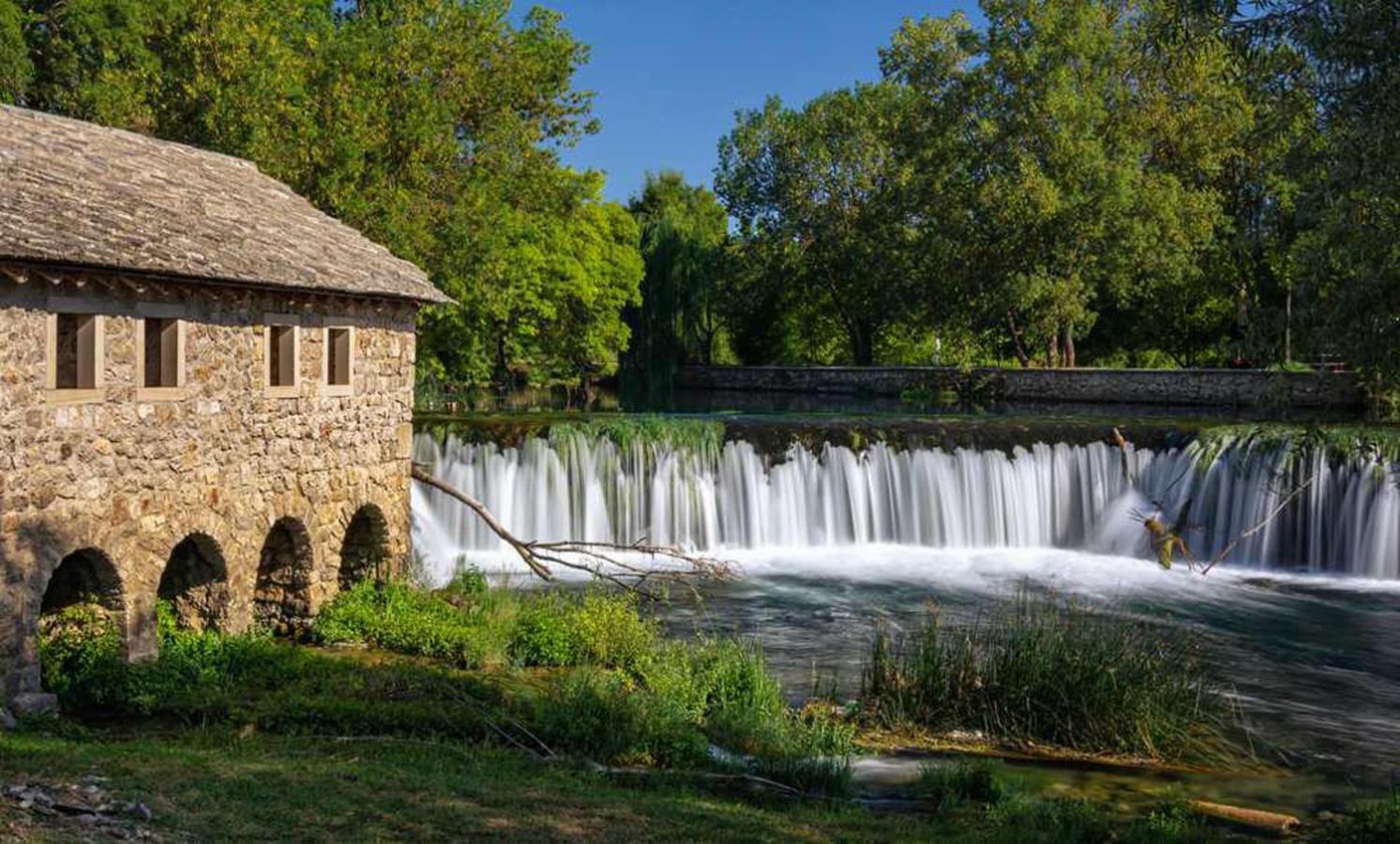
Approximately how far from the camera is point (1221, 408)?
139ft

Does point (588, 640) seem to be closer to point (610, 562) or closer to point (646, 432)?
point (610, 562)

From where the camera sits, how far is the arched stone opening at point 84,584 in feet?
45.4

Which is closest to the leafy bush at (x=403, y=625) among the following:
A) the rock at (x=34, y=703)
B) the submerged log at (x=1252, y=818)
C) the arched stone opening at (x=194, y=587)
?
the arched stone opening at (x=194, y=587)

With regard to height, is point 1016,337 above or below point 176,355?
above

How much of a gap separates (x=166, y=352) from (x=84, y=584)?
8.74 ft

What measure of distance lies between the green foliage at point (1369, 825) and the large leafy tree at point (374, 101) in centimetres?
2093

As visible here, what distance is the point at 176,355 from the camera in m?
14.6

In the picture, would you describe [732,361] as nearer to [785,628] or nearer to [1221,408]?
[1221,408]

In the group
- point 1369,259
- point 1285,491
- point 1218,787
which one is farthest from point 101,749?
point 1285,491

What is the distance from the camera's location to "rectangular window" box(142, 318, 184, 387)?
14492 mm

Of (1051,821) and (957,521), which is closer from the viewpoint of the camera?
(1051,821)

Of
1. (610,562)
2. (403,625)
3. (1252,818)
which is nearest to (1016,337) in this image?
(610,562)

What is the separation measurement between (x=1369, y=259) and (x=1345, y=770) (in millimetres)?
5723

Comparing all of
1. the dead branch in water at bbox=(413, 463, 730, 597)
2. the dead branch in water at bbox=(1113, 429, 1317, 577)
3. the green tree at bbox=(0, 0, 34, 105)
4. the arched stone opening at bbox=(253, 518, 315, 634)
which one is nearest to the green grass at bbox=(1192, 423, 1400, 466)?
the dead branch in water at bbox=(1113, 429, 1317, 577)
